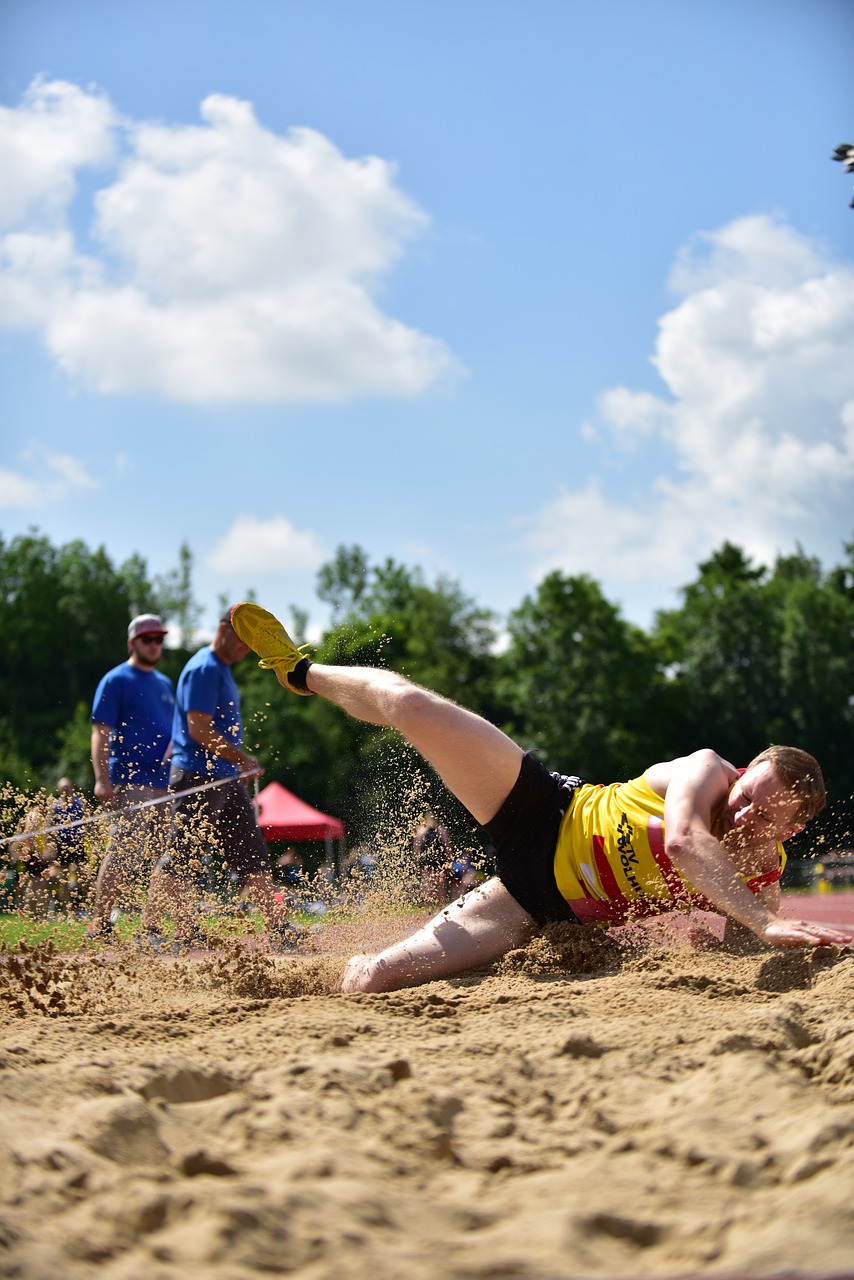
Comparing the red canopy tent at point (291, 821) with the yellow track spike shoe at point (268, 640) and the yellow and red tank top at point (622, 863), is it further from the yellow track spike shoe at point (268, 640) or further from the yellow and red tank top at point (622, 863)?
the yellow and red tank top at point (622, 863)

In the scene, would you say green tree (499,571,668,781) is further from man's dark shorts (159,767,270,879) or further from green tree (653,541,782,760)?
man's dark shorts (159,767,270,879)

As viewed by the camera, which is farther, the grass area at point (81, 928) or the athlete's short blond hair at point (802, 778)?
the grass area at point (81, 928)

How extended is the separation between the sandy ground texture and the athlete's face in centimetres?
46

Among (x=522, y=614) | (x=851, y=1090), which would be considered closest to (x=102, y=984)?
(x=851, y=1090)

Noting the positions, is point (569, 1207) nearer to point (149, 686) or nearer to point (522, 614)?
point (149, 686)

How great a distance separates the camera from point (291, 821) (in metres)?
17.1

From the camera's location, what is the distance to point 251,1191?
1.53m

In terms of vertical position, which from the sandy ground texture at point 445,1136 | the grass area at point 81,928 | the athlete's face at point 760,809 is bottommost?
the sandy ground texture at point 445,1136

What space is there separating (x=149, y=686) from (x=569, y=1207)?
536 cm

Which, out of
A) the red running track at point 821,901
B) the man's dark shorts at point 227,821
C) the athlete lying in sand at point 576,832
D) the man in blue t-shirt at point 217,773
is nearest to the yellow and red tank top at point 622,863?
the athlete lying in sand at point 576,832

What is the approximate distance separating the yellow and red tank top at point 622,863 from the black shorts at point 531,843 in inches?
1.4

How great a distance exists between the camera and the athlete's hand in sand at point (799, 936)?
307 cm

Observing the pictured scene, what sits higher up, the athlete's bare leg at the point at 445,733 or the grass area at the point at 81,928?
the athlete's bare leg at the point at 445,733

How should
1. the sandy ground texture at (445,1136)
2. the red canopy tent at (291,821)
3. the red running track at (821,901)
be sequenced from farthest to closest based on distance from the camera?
the red canopy tent at (291,821)
the red running track at (821,901)
the sandy ground texture at (445,1136)
